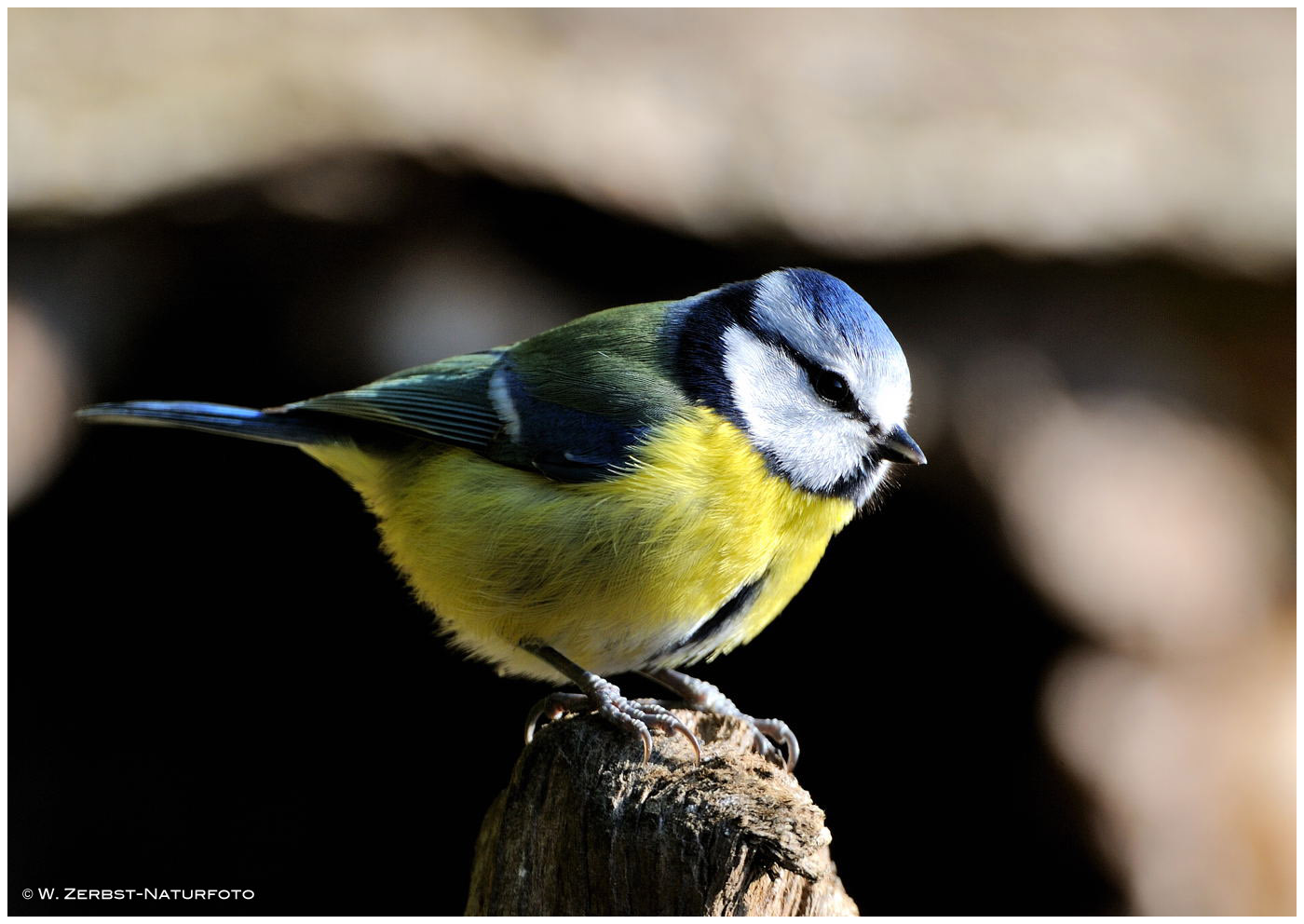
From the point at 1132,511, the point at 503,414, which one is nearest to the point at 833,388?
the point at 503,414

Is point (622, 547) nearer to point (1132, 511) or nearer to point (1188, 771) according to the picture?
point (1132, 511)

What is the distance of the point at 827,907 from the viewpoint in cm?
136

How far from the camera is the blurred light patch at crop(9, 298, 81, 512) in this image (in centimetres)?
279

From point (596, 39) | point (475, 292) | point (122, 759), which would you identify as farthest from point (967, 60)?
point (122, 759)

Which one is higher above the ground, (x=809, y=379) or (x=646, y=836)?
(x=809, y=379)

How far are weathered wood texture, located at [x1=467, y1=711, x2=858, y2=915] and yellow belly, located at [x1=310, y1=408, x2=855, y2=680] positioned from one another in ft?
0.69

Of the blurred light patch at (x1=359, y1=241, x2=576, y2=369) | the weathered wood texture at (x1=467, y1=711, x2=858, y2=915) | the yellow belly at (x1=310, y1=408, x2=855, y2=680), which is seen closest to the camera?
the weathered wood texture at (x1=467, y1=711, x2=858, y2=915)

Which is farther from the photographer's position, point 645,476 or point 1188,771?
point 1188,771

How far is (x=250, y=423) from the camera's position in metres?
2.14

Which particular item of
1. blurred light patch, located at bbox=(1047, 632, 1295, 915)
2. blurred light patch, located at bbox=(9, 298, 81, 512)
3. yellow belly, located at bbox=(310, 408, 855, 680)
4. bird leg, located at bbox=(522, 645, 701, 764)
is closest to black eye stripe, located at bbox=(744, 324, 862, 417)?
yellow belly, located at bbox=(310, 408, 855, 680)

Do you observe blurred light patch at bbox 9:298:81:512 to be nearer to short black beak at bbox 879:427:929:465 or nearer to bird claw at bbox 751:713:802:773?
bird claw at bbox 751:713:802:773

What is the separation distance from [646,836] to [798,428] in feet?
2.36

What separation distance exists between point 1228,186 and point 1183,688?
1.49 m

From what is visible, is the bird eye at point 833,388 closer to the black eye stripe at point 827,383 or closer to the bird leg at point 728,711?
the black eye stripe at point 827,383
